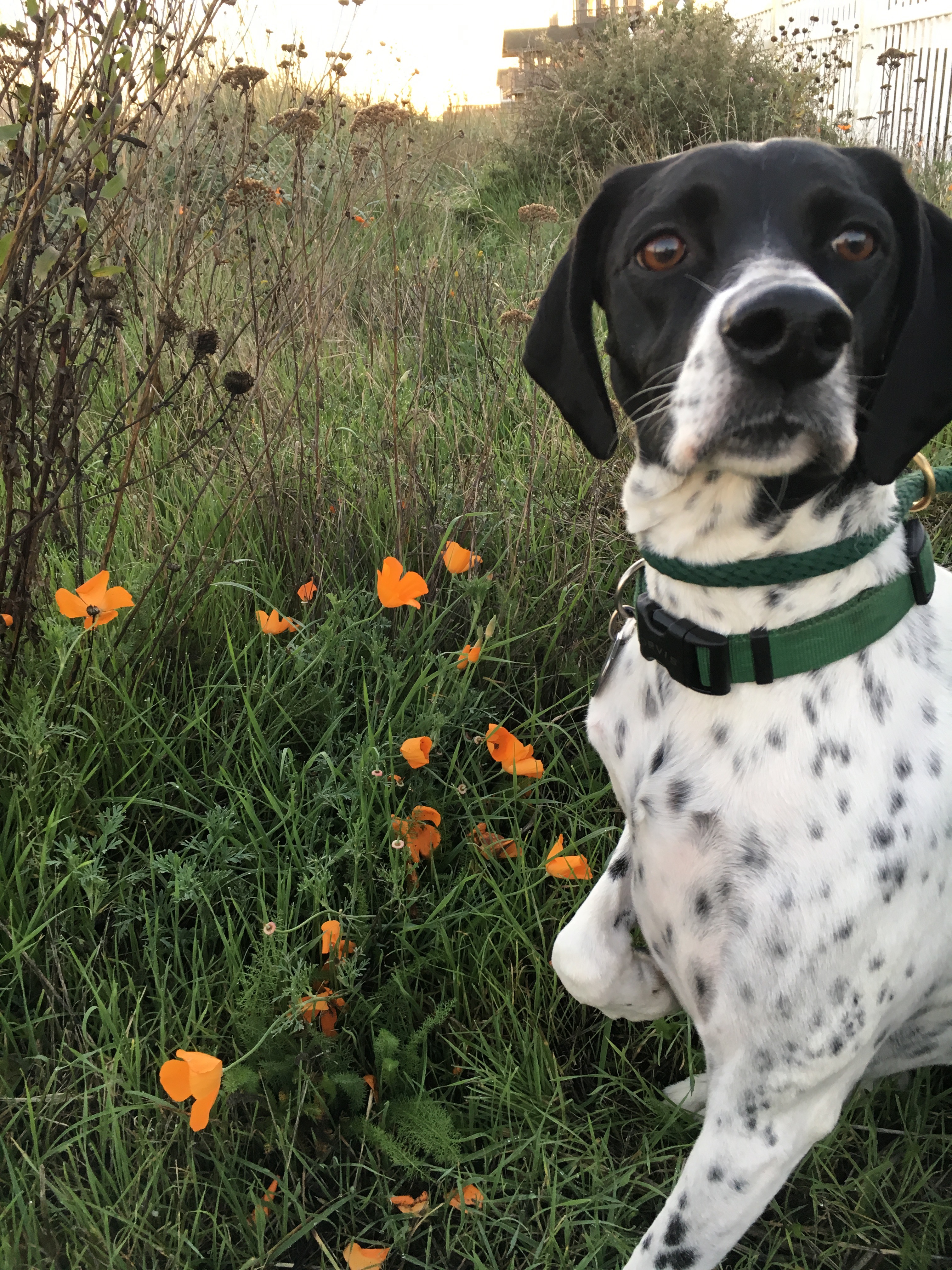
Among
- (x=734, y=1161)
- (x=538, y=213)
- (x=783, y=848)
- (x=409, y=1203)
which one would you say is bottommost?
(x=409, y=1203)

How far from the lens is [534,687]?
2.33 meters

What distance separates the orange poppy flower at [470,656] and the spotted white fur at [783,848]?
0.54 metres

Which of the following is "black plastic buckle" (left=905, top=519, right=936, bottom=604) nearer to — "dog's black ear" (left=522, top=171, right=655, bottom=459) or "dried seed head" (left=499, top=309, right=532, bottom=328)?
"dog's black ear" (left=522, top=171, right=655, bottom=459)

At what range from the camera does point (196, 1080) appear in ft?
4.32

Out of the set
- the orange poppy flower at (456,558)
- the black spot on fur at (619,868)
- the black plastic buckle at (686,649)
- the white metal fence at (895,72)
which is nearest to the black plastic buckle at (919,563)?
the black plastic buckle at (686,649)

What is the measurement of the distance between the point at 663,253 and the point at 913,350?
41 centimetres

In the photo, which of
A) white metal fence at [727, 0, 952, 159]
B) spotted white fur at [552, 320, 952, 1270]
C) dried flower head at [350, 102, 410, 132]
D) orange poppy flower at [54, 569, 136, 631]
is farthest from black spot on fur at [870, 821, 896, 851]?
white metal fence at [727, 0, 952, 159]

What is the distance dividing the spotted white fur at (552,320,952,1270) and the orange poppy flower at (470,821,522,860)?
18.1 inches

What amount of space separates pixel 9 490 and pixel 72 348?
2.02 ft

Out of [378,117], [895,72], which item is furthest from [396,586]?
[895,72]

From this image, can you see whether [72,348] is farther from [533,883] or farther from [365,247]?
[365,247]

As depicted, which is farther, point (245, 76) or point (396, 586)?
point (245, 76)

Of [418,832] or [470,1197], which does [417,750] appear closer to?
[418,832]

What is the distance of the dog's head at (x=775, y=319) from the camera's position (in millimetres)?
1240
